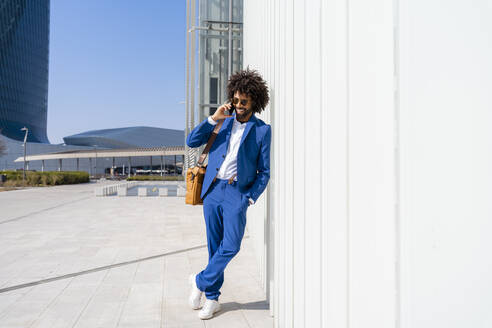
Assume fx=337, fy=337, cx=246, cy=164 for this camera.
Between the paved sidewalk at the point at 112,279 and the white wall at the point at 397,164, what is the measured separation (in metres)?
1.51

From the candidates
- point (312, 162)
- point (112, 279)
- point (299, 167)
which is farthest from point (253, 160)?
point (112, 279)

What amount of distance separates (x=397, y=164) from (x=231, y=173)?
2011 millimetres

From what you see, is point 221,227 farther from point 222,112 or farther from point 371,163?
point 371,163

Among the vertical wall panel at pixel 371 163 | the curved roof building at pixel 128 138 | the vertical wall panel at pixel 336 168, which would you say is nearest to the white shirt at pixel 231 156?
the vertical wall panel at pixel 336 168

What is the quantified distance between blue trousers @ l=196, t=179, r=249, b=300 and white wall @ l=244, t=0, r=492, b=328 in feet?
3.22

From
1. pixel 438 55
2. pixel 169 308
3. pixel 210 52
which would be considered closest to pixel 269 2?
pixel 438 55

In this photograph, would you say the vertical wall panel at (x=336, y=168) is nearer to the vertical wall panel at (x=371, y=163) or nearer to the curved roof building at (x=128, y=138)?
the vertical wall panel at (x=371, y=163)

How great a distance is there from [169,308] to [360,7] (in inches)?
112

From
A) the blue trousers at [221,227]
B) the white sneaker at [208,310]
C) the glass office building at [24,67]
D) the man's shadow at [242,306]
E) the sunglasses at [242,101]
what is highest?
the glass office building at [24,67]

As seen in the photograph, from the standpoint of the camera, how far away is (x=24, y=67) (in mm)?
83125

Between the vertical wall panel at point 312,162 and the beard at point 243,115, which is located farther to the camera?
the beard at point 243,115

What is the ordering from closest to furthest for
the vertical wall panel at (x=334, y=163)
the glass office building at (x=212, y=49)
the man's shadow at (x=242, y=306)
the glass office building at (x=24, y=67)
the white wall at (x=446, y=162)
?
the white wall at (x=446, y=162)
the vertical wall panel at (x=334, y=163)
the man's shadow at (x=242, y=306)
the glass office building at (x=212, y=49)
the glass office building at (x=24, y=67)

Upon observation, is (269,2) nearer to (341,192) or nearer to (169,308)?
(341,192)

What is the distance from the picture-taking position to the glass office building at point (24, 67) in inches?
3031
